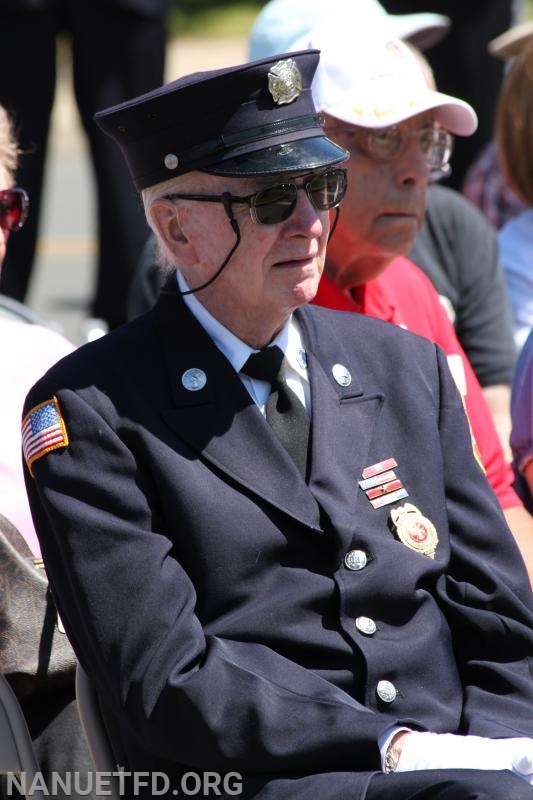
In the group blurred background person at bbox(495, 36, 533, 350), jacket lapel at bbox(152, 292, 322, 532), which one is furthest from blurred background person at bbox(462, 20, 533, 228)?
jacket lapel at bbox(152, 292, 322, 532)

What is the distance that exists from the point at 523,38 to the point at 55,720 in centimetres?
325

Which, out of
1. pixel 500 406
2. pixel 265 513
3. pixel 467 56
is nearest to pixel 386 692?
pixel 265 513

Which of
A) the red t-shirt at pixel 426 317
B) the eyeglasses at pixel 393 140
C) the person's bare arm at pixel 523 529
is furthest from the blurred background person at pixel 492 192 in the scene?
the person's bare arm at pixel 523 529

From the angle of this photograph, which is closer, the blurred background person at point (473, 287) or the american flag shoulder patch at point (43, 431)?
the american flag shoulder patch at point (43, 431)

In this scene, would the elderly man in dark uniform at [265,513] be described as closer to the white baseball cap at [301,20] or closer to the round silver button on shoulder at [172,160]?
the round silver button on shoulder at [172,160]

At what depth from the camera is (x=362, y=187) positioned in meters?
3.41

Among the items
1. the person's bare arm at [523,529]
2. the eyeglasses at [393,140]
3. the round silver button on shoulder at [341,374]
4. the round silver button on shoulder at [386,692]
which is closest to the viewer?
the round silver button on shoulder at [386,692]

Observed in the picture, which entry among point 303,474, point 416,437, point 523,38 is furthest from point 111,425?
point 523,38

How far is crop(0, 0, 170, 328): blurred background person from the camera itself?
494cm

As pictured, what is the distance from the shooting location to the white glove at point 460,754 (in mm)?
2283

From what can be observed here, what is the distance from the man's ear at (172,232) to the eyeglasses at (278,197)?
3cm

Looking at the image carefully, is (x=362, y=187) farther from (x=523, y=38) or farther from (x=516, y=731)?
(x=523, y=38)

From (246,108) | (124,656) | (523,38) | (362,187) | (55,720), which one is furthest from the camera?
(523,38)

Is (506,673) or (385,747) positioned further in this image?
(506,673)
